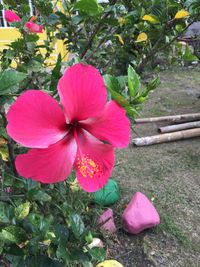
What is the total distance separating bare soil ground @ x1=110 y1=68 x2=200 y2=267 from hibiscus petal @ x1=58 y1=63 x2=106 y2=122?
4.47 ft

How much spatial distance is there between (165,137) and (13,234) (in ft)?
7.48

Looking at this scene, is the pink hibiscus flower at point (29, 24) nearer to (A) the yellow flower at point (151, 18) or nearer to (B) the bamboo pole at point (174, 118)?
(A) the yellow flower at point (151, 18)

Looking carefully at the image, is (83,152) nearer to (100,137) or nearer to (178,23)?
(100,137)

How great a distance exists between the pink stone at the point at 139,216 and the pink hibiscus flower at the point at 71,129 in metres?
1.36

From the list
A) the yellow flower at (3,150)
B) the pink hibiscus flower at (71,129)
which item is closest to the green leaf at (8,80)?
the pink hibiscus flower at (71,129)

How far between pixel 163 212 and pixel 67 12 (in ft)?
4.22

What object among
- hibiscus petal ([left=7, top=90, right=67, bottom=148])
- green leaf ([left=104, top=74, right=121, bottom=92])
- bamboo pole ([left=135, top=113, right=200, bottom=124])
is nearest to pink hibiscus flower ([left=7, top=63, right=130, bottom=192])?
hibiscus petal ([left=7, top=90, right=67, bottom=148])

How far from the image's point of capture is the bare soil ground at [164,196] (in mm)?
1712

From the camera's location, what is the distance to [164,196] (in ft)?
7.11

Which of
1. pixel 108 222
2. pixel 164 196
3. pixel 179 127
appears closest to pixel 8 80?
pixel 108 222

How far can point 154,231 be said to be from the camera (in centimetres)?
187

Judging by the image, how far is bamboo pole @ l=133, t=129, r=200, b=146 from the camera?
280cm

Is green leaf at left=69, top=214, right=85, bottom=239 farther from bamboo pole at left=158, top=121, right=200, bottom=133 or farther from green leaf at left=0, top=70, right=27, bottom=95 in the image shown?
bamboo pole at left=158, top=121, right=200, bottom=133

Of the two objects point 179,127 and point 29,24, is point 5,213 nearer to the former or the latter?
point 29,24
